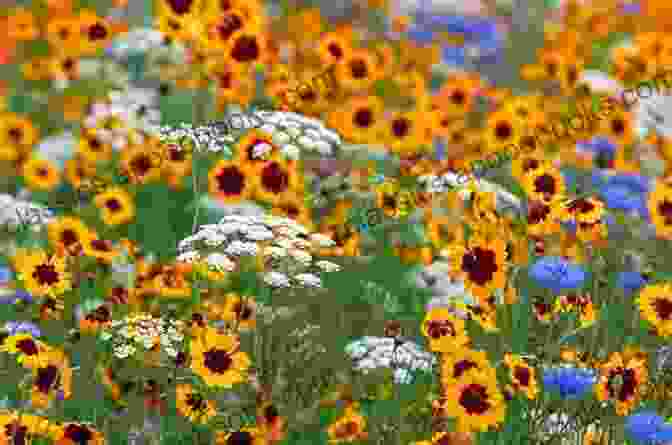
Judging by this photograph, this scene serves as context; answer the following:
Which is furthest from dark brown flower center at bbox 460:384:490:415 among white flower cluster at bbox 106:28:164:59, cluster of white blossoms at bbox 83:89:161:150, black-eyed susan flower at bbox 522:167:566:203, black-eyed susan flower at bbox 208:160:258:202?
white flower cluster at bbox 106:28:164:59

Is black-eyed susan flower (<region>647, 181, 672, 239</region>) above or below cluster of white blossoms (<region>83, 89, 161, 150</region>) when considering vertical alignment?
below

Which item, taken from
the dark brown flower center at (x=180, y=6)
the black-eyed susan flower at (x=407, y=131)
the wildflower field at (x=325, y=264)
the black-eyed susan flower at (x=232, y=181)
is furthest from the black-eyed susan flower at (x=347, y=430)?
the dark brown flower center at (x=180, y=6)

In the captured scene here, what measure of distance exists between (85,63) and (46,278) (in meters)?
3.91

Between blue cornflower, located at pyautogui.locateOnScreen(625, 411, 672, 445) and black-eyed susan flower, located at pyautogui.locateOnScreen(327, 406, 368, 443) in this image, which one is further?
black-eyed susan flower, located at pyautogui.locateOnScreen(327, 406, 368, 443)

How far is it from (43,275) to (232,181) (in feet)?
3.49

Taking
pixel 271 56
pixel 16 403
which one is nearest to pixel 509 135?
pixel 271 56

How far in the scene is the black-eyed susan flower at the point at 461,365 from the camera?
3996 mm

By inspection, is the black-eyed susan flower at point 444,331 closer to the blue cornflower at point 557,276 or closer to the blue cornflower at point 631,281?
the blue cornflower at point 557,276

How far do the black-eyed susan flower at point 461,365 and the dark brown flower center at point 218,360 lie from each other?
0.71 metres

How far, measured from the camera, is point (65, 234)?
17.0ft

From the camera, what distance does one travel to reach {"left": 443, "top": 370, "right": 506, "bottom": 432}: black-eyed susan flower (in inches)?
152

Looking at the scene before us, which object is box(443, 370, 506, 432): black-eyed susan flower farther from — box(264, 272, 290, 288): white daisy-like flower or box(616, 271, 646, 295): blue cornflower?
box(616, 271, 646, 295): blue cornflower

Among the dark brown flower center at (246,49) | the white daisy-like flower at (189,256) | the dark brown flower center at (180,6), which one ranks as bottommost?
the white daisy-like flower at (189,256)

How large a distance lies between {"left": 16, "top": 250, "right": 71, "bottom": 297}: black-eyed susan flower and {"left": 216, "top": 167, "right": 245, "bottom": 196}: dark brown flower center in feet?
3.09
